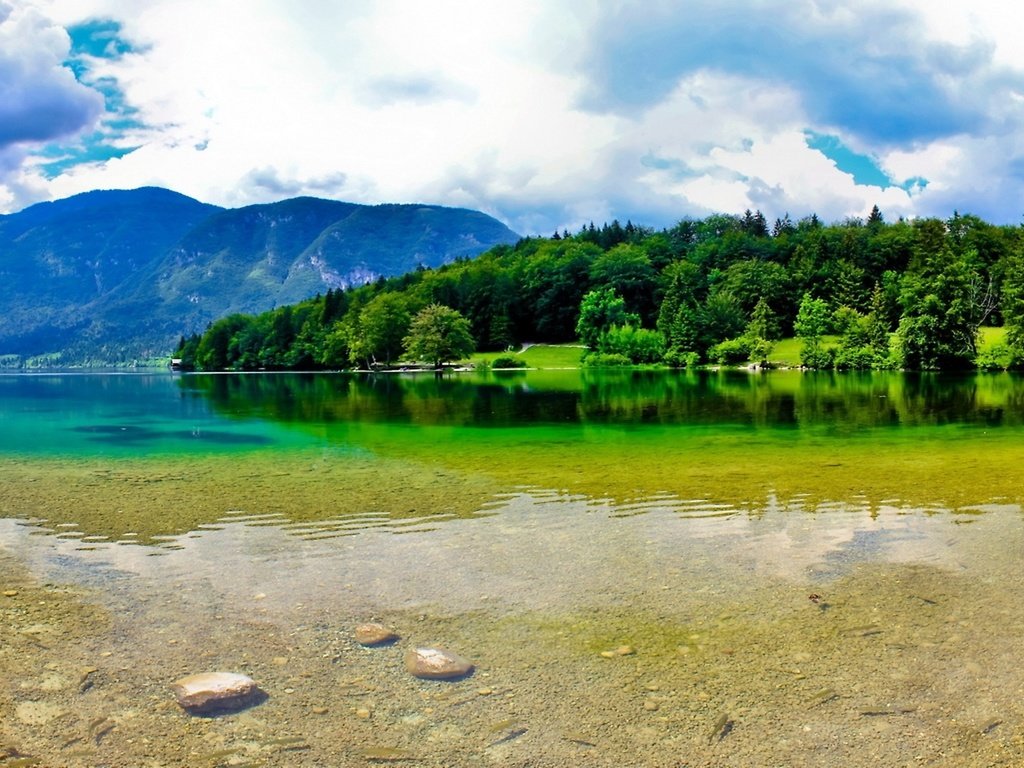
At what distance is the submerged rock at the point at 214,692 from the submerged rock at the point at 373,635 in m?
1.49

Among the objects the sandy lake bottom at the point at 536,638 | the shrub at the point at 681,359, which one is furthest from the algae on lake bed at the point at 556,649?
the shrub at the point at 681,359

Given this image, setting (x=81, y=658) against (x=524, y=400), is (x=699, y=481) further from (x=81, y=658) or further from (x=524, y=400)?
(x=524, y=400)

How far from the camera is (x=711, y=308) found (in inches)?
5281

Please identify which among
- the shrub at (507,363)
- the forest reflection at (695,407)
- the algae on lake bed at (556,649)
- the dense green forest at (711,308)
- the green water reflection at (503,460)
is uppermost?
the dense green forest at (711,308)

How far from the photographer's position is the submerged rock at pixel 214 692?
7.54m

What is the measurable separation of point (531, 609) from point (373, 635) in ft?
7.26

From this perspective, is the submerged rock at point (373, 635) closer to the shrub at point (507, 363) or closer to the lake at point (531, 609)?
the lake at point (531, 609)

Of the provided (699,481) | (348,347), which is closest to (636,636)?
(699,481)

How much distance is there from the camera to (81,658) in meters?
8.82

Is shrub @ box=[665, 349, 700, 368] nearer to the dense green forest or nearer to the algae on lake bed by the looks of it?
the dense green forest

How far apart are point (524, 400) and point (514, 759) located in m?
48.5

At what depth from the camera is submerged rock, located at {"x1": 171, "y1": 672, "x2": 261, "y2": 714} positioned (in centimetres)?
754

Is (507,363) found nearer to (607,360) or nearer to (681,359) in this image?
(607,360)

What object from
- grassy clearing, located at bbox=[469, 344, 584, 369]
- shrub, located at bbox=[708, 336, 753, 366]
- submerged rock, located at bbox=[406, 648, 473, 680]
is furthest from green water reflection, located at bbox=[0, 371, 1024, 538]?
grassy clearing, located at bbox=[469, 344, 584, 369]
